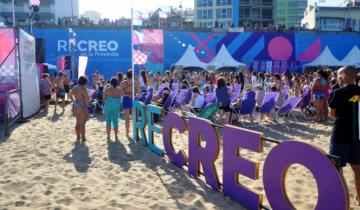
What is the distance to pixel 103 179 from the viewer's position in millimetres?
5223

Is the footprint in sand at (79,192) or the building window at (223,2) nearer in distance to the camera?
the footprint in sand at (79,192)

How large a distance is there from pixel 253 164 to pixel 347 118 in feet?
3.34

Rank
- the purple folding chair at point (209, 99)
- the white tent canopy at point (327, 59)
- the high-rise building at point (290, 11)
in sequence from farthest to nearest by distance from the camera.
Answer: the high-rise building at point (290, 11), the white tent canopy at point (327, 59), the purple folding chair at point (209, 99)

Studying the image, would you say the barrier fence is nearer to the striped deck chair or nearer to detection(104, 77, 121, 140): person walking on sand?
detection(104, 77, 121, 140): person walking on sand

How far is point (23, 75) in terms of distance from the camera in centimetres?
1043

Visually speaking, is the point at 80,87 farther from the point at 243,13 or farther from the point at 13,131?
the point at 243,13

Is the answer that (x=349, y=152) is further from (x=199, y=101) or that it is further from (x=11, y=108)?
(x=11, y=108)

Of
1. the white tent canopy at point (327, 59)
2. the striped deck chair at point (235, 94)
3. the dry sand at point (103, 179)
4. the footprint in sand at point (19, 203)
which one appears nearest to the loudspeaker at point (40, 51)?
the striped deck chair at point (235, 94)

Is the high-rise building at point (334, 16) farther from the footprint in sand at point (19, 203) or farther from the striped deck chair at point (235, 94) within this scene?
the footprint in sand at point (19, 203)

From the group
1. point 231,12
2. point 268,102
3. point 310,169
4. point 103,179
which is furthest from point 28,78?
point 231,12

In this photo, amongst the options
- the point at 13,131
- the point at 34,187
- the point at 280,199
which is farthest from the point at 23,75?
the point at 280,199

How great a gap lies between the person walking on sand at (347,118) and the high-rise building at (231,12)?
55906 millimetres

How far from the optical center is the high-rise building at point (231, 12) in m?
59.4

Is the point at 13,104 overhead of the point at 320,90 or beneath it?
beneath
